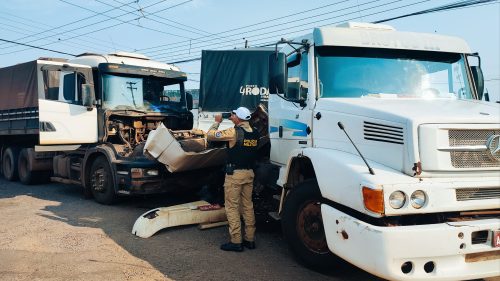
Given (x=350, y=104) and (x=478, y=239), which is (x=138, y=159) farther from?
(x=478, y=239)

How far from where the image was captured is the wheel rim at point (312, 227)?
450 centimetres

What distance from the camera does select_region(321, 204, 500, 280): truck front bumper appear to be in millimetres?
3248

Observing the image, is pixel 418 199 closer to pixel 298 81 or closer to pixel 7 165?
pixel 298 81

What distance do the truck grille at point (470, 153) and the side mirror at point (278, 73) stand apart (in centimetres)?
204

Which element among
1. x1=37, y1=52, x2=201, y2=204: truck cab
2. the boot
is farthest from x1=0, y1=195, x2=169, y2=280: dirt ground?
x1=37, y1=52, x2=201, y2=204: truck cab

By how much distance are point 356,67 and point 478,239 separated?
2.23 meters

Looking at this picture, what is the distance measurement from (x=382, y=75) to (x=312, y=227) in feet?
6.14

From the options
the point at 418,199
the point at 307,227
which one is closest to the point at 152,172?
the point at 307,227

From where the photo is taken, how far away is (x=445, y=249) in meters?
3.27

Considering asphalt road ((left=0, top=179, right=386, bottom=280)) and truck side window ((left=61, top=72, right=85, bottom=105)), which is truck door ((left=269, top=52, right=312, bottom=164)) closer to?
asphalt road ((left=0, top=179, right=386, bottom=280))

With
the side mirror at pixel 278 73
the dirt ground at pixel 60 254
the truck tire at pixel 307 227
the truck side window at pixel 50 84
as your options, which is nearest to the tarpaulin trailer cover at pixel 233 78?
the truck side window at pixel 50 84

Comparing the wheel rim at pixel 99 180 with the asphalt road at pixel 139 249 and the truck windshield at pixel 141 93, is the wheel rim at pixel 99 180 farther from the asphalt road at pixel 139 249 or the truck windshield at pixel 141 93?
the truck windshield at pixel 141 93

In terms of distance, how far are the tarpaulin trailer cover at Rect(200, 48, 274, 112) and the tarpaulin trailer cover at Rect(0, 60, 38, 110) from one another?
4.18 m

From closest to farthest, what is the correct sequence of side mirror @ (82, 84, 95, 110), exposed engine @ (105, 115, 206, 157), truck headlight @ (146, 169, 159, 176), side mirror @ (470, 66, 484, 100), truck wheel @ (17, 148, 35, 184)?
side mirror @ (470, 66, 484, 100)
truck headlight @ (146, 169, 159, 176)
exposed engine @ (105, 115, 206, 157)
side mirror @ (82, 84, 95, 110)
truck wheel @ (17, 148, 35, 184)
